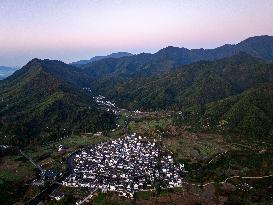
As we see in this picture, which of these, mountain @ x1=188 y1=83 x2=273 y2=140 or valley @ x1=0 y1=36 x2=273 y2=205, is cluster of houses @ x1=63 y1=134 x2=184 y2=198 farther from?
mountain @ x1=188 y1=83 x2=273 y2=140

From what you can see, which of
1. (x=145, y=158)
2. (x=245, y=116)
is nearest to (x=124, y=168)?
(x=145, y=158)

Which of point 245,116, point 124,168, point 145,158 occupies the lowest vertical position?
point 145,158

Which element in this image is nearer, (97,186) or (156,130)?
(97,186)

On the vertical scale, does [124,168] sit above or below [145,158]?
above

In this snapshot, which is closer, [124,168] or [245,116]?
[124,168]

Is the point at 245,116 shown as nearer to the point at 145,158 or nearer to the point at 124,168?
the point at 145,158

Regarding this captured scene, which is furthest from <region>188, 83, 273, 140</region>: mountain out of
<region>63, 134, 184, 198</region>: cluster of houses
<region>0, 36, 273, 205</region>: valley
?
<region>63, 134, 184, 198</region>: cluster of houses

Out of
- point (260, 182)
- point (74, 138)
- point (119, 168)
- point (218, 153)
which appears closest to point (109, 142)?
point (74, 138)

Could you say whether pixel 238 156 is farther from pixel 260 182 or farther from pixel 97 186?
pixel 97 186
